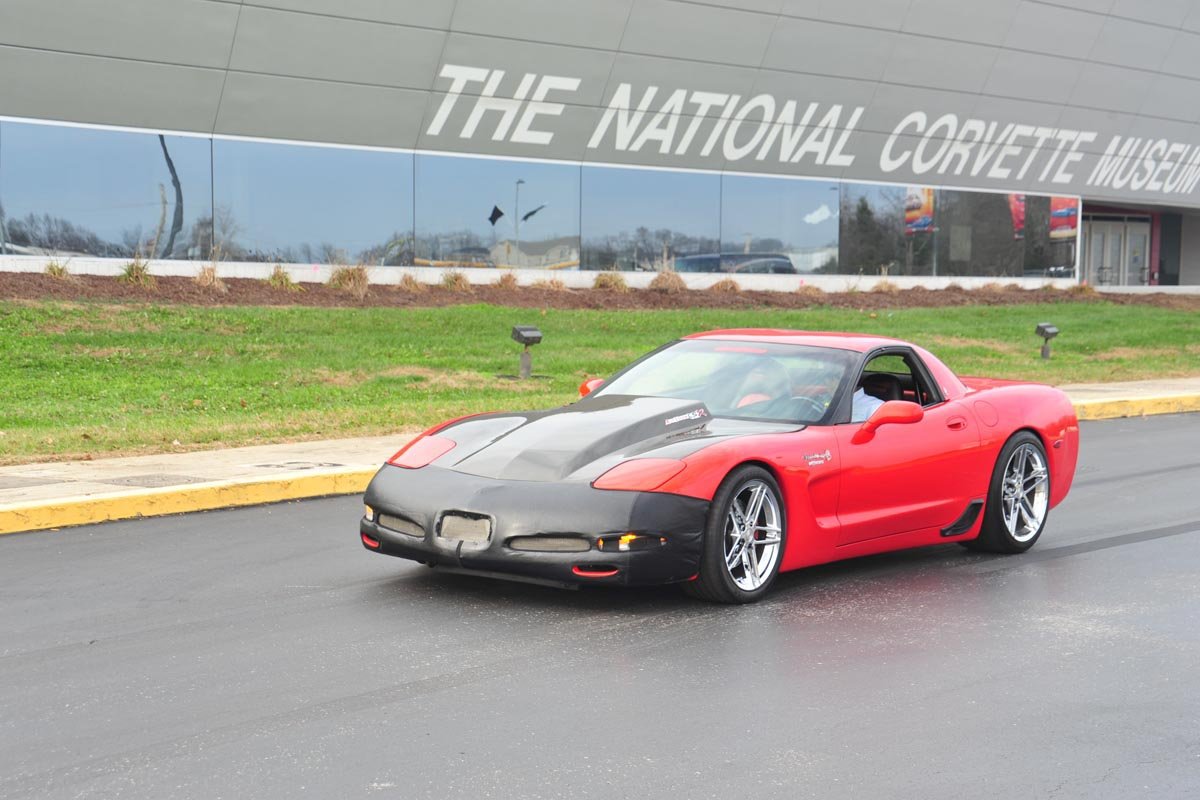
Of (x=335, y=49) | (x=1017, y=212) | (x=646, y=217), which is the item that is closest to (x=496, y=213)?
(x=646, y=217)

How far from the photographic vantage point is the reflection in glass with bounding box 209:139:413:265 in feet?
79.9

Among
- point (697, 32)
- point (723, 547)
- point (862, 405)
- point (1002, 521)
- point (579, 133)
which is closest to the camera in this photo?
point (723, 547)

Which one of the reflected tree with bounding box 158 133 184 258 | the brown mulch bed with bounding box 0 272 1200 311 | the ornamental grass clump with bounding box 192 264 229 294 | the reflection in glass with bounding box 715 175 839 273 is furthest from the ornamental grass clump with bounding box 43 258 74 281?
the reflection in glass with bounding box 715 175 839 273

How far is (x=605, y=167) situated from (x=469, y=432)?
73.0 ft

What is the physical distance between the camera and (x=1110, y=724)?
5195 millimetres

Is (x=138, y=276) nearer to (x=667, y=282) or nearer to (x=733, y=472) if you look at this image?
(x=667, y=282)

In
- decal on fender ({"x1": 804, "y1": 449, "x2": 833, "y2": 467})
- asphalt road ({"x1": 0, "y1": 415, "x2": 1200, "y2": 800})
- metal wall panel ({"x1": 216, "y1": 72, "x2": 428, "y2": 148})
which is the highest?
metal wall panel ({"x1": 216, "y1": 72, "x2": 428, "y2": 148})

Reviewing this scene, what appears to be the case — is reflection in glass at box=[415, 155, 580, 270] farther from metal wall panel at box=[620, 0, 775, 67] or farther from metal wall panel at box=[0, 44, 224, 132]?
metal wall panel at box=[0, 44, 224, 132]

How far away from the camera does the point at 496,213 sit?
27625mm

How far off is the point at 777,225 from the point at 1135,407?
14.8m

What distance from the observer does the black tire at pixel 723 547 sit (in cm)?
684

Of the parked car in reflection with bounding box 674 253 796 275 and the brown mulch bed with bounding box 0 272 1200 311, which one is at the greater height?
the parked car in reflection with bounding box 674 253 796 275

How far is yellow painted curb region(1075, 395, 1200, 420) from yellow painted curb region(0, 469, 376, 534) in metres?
9.96

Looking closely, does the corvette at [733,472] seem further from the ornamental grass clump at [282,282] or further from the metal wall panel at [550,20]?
the metal wall panel at [550,20]
